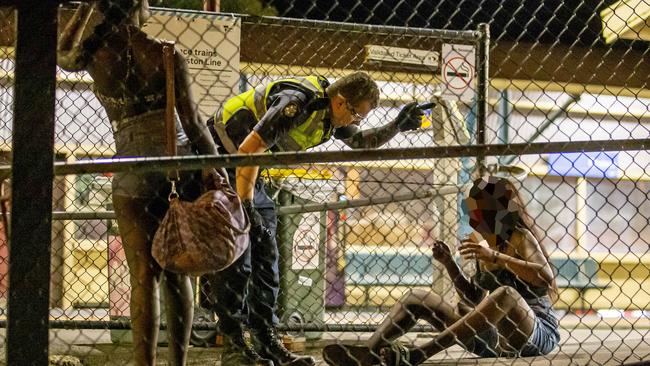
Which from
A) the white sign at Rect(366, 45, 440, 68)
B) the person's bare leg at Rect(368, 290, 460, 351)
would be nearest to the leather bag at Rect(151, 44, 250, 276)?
the person's bare leg at Rect(368, 290, 460, 351)

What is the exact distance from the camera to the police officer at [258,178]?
12.5ft

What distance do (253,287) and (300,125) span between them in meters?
0.91

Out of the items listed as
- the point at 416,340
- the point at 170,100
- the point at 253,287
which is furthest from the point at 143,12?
the point at 416,340

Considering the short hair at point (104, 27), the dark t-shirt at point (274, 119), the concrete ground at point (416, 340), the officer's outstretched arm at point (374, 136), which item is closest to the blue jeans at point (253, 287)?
the dark t-shirt at point (274, 119)

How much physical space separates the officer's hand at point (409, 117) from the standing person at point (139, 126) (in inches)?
67.3

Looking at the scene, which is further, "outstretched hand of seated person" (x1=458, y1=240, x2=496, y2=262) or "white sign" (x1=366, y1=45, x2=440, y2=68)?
"white sign" (x1=366, y1=45, x2=440, y2=68)

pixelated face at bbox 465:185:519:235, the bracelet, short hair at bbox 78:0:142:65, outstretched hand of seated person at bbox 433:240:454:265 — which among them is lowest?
outstretched hand of seated person at bbox 433:240:454:265

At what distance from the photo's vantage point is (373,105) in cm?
401

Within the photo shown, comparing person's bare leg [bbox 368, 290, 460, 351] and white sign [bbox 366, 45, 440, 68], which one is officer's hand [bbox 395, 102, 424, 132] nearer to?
white sign [bbox 366, 45, 440, 68]

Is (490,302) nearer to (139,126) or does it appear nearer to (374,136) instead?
(374,136)

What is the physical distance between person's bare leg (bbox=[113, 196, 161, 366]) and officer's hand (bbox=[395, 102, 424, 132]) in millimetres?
1951

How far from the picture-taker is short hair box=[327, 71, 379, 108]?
12.8ft

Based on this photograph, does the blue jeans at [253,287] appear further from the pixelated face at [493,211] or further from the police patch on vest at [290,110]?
the pixelated face at [493,211]

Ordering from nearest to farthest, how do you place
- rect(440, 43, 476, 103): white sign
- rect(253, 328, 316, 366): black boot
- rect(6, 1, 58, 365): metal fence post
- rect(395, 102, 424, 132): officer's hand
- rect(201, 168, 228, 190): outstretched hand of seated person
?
rect(6, 1, 58, 365): metal fence post
rect(201, 168, 228, 190): outstretched hand of seated person
rect(253, 328, 316, 366): black boot
rect(395, 102, 424, 132): officer's hand
rect(440, 43, 476, 103): white sign
